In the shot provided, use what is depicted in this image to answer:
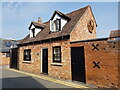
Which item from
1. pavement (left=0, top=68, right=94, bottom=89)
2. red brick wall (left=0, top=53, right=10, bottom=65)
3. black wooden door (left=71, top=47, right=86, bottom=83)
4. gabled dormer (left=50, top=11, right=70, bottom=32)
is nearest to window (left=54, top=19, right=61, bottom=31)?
gabled dormer (left=50, top=11, right=70, bottom=32)

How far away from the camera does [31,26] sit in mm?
13836

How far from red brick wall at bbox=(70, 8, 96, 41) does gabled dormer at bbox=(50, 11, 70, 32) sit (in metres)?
1.68

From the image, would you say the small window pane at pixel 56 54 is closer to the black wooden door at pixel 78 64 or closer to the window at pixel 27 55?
the black wooden door at pixel 78 64

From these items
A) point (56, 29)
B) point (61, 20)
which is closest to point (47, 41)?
point (56, 29)

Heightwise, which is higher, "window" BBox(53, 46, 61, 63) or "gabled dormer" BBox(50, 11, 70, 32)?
"gabled dormer" BBox(50, 11, 70, 32)

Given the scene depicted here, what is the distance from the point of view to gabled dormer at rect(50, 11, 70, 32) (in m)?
10.2

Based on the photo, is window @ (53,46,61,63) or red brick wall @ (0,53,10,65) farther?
red brick wall @ (0,53,10,65)

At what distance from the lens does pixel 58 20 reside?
1065 centimetres

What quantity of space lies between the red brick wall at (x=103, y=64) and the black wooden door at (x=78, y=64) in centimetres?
42

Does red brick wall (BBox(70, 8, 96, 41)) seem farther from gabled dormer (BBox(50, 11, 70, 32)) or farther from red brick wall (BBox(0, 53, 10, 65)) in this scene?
red brick wall (BBox(0, 53, 10, 65))

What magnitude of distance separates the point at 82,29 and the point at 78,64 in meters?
3.89

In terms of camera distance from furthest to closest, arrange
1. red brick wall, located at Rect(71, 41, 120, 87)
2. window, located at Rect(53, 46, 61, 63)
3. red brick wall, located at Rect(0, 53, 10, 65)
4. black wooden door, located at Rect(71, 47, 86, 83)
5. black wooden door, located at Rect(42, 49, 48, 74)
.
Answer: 1. red brick wall, located at Rect(0, 53, 10, 65)
2. black wooden door, located at Rect(42, 49, 48, 74)
3. window, located at Rect(53, 46, 61, 63)
4. black wooden door, located at Rect(71, 47, 86, 83)
5. red brick wall, located at Rect(71, 41, 120, 87)

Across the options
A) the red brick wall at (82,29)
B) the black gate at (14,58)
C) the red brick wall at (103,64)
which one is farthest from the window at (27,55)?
the red brick wall at (103,64)

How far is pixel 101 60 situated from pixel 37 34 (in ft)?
30.5
